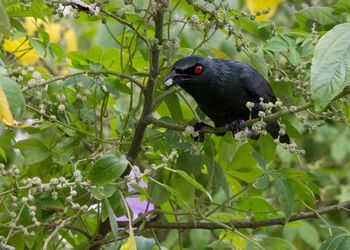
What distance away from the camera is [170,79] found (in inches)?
86.2

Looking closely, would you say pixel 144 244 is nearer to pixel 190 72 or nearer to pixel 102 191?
pixel 102 191

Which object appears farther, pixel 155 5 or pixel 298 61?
pixel 298 61

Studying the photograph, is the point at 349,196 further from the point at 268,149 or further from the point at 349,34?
the point at 349,34

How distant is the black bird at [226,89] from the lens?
2473 mm

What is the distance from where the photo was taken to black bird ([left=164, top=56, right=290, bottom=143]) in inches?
97.3

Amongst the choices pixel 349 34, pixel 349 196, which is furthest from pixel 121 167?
pixel 349 196

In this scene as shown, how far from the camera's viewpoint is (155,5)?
1.89 meters

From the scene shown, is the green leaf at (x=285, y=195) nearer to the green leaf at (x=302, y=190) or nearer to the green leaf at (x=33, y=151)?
the green leaf at (x=302, y=190)

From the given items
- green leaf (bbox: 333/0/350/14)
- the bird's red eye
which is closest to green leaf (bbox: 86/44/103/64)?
the bird's red eye

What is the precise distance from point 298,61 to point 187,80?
0.37m

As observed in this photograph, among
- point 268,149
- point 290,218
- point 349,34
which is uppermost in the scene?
point 349,34

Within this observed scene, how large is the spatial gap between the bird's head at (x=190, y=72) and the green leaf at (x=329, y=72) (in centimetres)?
62

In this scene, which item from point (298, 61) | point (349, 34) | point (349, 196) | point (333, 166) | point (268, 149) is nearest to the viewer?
point (349, 34)

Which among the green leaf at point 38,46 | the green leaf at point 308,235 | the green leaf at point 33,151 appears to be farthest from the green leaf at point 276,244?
the green leaf at point 308,235
